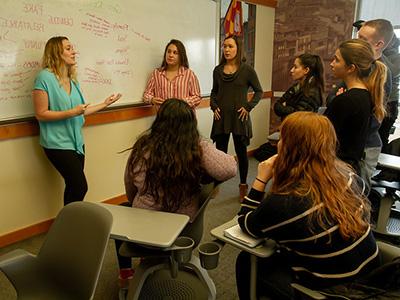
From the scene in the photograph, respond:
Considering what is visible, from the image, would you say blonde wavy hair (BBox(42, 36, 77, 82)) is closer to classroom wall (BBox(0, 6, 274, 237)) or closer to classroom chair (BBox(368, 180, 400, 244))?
classroom wall (BBox(0, 6, 274, 237))

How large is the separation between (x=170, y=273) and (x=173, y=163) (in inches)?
25.1

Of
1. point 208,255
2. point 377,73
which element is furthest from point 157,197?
point 377,73

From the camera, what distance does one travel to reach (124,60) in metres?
2.90

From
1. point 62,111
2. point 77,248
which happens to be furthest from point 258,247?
point 62,111

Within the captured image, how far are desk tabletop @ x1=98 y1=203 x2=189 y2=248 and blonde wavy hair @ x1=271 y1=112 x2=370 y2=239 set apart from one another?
0.39m

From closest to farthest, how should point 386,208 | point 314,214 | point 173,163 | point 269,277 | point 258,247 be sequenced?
point 314,214 → point 258,247 → point 269,277 → point 173,163 → point 386,208

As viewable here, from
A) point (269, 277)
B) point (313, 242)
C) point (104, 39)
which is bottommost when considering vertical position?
point (269, 277)

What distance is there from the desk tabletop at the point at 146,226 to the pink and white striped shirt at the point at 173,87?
5.51 feet

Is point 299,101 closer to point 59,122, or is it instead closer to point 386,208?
point 386,208

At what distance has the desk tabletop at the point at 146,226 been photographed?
1.20 m

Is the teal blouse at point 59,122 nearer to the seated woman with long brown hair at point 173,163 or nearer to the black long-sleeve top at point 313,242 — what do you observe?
the seated woman with long brown hair at point 173,163

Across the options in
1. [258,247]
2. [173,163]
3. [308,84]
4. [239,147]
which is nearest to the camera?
[258,247]

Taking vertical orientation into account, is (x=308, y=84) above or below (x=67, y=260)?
above

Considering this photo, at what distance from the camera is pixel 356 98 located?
1.73 m
